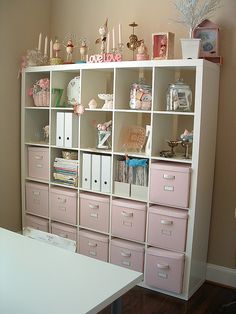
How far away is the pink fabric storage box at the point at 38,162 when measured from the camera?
11.5ft

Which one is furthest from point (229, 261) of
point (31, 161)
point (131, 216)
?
point (31, 161)

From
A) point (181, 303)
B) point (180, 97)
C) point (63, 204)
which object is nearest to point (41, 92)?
point (63, 204)

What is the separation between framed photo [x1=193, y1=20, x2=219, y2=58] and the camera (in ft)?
9.47

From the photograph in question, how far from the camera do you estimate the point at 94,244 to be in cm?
320

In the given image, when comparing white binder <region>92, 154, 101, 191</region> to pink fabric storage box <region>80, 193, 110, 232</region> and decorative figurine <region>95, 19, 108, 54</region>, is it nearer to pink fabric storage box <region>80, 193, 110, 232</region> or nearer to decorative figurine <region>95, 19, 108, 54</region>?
pink fabric storage box <region>80, 193, 110, 232</region>

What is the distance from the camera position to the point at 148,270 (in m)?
2.96

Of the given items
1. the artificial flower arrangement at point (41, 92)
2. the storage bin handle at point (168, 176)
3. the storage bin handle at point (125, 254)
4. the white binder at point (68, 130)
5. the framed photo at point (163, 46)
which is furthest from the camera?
the artificial flower arrangement at point (41, 92)

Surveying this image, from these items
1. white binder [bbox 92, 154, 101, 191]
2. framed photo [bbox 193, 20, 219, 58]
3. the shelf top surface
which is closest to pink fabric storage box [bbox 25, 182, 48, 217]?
white binder [bbox 92, 154, 101, 191]

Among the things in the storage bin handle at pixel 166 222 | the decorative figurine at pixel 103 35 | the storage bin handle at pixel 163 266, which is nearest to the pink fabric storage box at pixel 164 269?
the storage bin handle at pixel 163 266

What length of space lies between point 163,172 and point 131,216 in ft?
1.51

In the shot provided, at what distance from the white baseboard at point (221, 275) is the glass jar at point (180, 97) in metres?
1.34

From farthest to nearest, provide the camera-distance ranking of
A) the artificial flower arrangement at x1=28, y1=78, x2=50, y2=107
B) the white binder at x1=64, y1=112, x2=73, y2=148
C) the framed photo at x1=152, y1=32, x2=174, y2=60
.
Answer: the artificial flower arrangement at x1=28, y1=78, x2=50, y2=107 → the white binder at x1=64, y1=112, x2=73, y2=148 → the framed photo at x1=152, y1=32, x2=174, y2=60

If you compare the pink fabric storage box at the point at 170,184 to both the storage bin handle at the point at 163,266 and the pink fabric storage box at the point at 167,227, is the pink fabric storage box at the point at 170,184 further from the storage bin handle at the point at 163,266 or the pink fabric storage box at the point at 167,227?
the storage bin handle at the point at 163,266

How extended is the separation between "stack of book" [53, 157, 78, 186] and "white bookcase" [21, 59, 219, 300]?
0.05 metres
